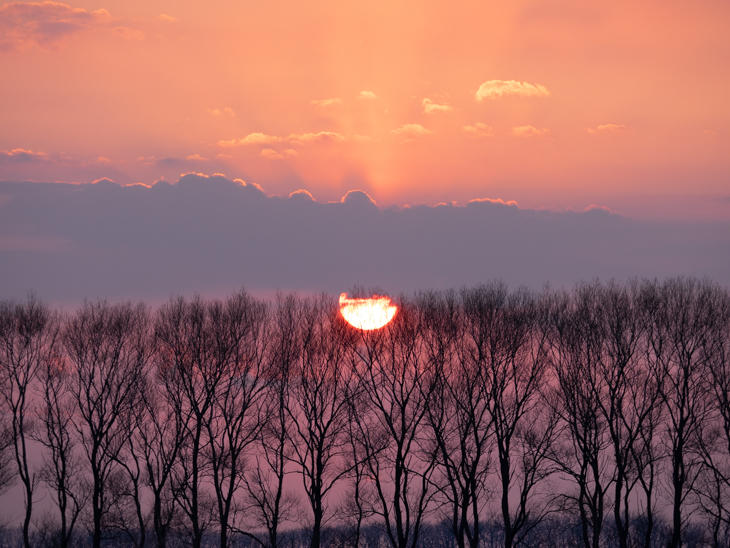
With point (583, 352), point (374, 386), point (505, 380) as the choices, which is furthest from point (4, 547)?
point (583, 352)

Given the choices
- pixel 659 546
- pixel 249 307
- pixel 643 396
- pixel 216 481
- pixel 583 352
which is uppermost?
pixel 249 307

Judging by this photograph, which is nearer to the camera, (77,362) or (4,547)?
(77,362)

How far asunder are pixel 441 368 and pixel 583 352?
8.45m

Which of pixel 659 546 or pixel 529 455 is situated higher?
pixel 529 455

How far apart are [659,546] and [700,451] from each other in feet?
41.4

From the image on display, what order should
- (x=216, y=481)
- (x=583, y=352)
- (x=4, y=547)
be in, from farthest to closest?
(x=4, y=547) < (x=583, y=352) < (x=216, y=481)

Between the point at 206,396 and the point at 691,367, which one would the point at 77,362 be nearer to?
the point at 206,396

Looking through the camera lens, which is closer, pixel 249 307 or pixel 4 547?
pixel 249 307

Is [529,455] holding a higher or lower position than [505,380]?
lower

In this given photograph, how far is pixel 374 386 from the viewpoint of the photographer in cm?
4259

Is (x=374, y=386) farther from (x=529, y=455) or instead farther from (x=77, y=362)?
(x=77, y=362)

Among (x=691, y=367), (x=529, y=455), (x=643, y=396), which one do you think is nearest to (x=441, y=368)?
(x=529, y=455)

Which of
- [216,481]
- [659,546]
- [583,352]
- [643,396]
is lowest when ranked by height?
[659,546]

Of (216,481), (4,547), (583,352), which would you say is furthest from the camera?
(4,547)
